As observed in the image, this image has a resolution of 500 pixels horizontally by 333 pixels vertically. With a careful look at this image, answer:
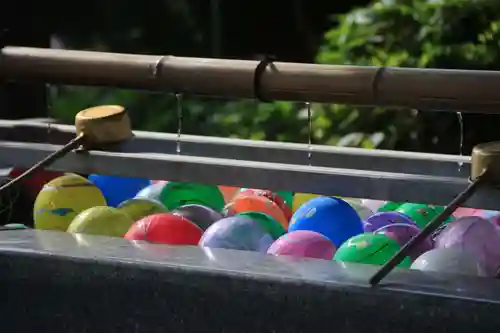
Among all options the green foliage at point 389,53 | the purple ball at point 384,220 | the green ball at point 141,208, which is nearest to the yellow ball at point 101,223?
the green ball at point 141,208

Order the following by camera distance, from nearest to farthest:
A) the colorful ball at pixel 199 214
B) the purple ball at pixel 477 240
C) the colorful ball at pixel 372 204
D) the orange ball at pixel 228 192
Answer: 1. the purple ball at pixel 477 240
2. the colorful ball at pixel 199 214
3. the colorful ball at pixel 372 204
4. the orange ball at pixel 228 192

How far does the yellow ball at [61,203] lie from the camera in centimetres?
327

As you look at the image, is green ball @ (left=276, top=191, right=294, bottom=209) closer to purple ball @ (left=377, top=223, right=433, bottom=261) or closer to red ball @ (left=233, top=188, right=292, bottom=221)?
red ball @ (left=233, top=188, right=292, bottom=221)

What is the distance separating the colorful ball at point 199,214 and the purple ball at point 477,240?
778mm

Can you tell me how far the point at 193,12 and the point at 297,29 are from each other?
38.4 inches

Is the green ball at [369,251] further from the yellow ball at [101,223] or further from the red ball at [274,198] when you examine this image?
the red ball at [274,198]

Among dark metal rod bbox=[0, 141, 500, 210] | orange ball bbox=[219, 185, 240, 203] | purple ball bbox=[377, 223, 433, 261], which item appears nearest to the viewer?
dark metal rod bbox=[0, 141, 500, 210]

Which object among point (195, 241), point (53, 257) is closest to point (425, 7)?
point (195, 241)

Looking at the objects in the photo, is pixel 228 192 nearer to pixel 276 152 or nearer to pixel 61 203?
pixel 276 152

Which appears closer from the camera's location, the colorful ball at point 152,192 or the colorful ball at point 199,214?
the colorful ball at point 199,214

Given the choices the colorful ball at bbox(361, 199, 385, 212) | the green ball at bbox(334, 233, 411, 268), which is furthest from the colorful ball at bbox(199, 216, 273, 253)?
the colorful ball at bbox(361, 199, 385, 212)

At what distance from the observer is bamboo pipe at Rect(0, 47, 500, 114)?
8.34 feet

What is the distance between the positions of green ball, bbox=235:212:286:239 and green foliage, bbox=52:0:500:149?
9.90ft

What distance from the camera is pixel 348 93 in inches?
106
